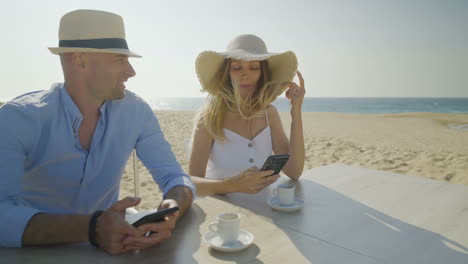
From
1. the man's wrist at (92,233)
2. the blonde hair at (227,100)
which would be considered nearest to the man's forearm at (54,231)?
the man's wrist at (92,233)

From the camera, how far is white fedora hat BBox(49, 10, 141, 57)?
1802mm

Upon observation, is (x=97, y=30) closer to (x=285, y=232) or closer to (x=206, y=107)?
(x=206, y=107)

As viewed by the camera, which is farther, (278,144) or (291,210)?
(278,144)

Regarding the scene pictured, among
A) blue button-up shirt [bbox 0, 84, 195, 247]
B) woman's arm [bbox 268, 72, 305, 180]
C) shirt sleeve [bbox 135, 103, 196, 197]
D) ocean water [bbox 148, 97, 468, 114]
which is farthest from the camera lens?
ocean water [bbox 148, 97, 468, 114]

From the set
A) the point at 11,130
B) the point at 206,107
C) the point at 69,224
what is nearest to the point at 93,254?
the point at 69,224

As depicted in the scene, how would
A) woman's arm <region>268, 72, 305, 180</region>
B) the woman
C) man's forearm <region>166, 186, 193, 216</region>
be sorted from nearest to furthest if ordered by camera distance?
man's forearm <region>166, 186, 193, 216</region> < woman's arm <region>268, 72, 305, 180</region> < the woman

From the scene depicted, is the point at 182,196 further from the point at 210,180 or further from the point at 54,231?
the point at 54,231

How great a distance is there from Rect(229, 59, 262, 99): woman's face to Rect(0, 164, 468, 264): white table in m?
1.05

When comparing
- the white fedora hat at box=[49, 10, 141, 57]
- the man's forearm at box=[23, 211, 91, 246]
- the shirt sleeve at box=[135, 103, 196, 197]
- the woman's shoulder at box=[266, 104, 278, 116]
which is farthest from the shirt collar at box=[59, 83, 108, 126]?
the woman's shoulder at box=[266, 104, 278, 116]

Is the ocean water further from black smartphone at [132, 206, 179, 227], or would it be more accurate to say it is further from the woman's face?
black smartphone at [132, 206, 179, 227]

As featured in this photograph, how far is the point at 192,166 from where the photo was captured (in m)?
2.56

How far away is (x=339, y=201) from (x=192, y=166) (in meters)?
1.21

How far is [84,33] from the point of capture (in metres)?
1.81

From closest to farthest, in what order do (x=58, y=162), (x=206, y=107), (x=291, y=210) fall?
(x=291, y=210) → (x=58, y=162) → (x=206, y=107)
